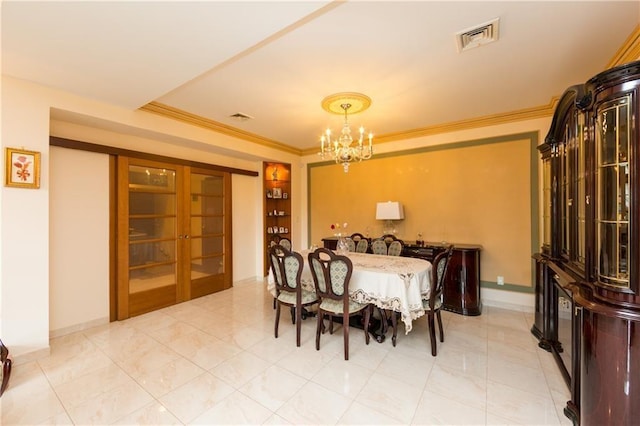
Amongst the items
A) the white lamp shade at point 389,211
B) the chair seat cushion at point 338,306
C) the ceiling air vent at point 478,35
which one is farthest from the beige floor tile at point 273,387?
the ceiling air vent at point 478,35

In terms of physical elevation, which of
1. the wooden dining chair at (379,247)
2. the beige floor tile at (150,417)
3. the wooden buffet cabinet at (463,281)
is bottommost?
the beige floor tile at (150,417)

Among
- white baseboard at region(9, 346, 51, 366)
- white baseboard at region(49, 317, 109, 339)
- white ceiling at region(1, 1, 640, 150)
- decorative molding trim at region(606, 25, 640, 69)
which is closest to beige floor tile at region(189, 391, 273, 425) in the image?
white baseboard at region(9, 346, 51, 366)

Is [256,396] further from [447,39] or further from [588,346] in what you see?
[447,39]

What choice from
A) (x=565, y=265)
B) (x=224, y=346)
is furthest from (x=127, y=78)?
(x=565, y=265)

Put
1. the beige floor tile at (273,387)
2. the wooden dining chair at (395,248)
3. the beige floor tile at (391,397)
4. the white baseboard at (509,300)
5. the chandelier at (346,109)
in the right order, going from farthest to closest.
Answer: the wooden dining chair at (395,248) < the white baseboard at (509,300) < the chandelier at (346,109) < the beige floor tile at (273,387) < the beige floor tile at (391,397)

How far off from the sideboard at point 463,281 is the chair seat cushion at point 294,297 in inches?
73.6

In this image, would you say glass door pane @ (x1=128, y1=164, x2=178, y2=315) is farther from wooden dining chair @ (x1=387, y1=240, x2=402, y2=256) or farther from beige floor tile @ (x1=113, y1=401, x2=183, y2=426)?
wooden dining chair @ (x1=387, y1=240, x2=402, y2=256)

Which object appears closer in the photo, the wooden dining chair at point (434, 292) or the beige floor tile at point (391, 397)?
the beige floor tile at point (391, 397)

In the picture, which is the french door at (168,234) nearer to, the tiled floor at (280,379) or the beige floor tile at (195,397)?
the tiled floor at (280,379)

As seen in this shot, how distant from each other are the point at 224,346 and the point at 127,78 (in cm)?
273

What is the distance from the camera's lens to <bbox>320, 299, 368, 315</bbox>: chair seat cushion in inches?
103

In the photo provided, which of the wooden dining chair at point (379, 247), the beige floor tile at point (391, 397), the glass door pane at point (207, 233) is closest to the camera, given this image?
the beige floor tile at point (391, 397)

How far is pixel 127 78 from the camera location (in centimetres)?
245

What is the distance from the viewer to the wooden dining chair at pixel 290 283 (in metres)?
2.78
